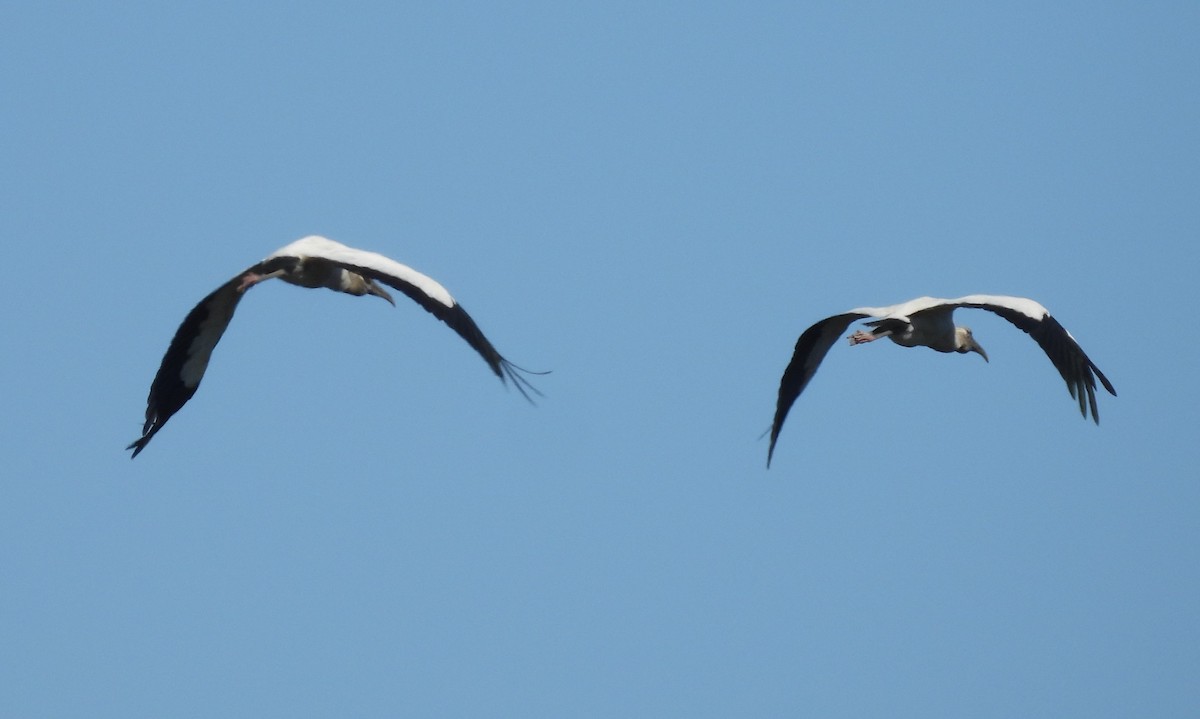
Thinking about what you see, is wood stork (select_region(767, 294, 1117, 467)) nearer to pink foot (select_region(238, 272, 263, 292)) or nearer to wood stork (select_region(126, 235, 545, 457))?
wood stork (select_region(126, 235, 545, 457))

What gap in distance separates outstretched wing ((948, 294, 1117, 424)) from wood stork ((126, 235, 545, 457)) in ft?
17.2

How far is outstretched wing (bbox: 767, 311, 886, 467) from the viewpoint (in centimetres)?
2036

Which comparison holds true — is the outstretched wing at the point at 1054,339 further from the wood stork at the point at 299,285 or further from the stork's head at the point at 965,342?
the wood stork at the point at 299,285

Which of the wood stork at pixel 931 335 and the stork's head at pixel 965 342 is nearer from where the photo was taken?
the wood stork at pixel 931 335

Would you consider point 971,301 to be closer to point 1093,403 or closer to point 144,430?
point 1093,403

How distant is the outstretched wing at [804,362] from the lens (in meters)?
20.4

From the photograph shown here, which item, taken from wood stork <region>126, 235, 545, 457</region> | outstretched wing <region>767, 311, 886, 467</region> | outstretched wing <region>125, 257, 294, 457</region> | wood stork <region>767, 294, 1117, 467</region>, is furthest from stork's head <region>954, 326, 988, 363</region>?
outstretched wing <region>125, 257, 294, 457</region>

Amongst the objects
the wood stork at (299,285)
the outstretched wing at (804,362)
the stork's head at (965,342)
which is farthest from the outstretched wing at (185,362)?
the stork's head at (965,342)

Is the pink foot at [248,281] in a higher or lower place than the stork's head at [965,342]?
higher

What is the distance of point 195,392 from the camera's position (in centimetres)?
1970

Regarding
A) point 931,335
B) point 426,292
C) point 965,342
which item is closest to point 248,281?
point 426,292

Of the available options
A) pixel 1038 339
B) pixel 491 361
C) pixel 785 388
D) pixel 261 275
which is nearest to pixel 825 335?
pixel 785 388

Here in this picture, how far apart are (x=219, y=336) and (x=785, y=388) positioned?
590 cm

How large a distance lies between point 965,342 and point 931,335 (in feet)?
4.30
